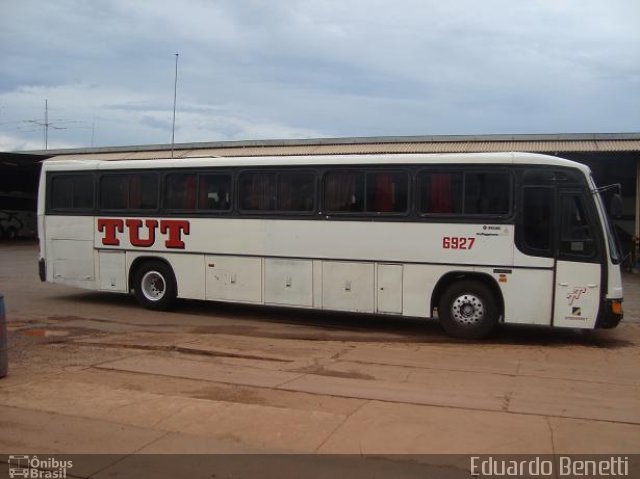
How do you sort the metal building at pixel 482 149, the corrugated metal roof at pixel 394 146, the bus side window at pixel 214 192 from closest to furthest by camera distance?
the bus side window at pixel 214 192 < the metal building at pixel 482 149 < the corrugated metal roof at pixel 394 146

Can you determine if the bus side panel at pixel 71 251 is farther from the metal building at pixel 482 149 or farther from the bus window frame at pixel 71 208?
the metal building at pixel 482 149

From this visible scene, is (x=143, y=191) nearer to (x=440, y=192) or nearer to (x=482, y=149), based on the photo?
(x=440, y=192)

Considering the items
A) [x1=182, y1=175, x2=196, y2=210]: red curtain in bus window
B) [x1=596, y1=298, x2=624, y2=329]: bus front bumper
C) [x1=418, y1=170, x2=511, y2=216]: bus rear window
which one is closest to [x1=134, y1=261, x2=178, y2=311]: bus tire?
[x1=182, y1=175, x2=196, y2=210]: red curtain in bus window

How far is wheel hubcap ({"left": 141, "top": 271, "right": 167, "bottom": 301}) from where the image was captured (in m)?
12.7

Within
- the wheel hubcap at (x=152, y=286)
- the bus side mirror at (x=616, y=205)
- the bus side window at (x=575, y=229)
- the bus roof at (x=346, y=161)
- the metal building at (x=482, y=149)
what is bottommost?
the wheel hubcap at (x=152, y=286)

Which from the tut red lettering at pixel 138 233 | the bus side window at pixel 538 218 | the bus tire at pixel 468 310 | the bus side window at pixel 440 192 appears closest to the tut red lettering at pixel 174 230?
the tut red lettering at pixel 138 233

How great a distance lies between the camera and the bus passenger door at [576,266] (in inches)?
369

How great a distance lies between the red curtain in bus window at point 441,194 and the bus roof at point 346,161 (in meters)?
0.26

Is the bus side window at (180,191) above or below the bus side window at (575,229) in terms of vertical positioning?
above

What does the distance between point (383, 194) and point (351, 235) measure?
34.8 inches

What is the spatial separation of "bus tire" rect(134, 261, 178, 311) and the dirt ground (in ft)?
3.16
